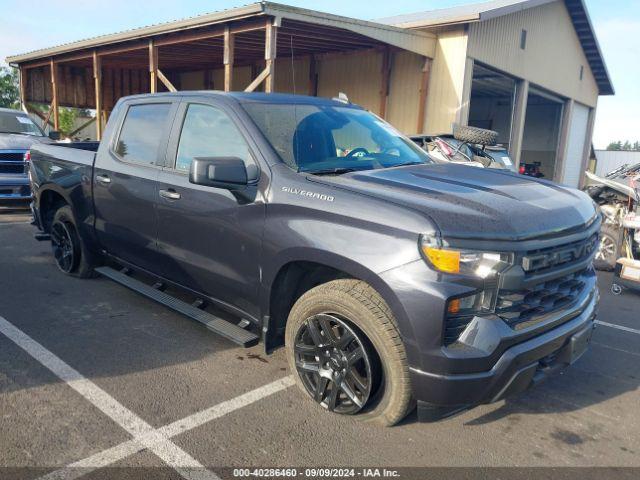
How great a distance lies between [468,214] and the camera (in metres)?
2.52

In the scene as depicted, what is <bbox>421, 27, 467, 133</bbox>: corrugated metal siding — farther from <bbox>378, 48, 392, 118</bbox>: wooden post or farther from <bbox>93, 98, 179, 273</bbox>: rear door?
<bbox>93, 98, 179, 273</bbox>: rear door

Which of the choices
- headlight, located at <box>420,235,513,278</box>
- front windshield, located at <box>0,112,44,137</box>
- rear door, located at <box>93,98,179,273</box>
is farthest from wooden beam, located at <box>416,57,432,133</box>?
headlight, located at <box>420,235,513,278</box>

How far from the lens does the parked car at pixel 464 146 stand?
9539mm

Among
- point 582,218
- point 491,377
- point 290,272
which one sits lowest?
point 491,377

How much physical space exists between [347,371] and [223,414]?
0.80 meters

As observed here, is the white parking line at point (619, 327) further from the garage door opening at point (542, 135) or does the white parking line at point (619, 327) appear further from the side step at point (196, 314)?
the garage door opening at point (542, 135)

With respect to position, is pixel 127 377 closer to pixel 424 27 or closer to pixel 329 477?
pixel 329 477

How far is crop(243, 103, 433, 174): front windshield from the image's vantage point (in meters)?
3.29

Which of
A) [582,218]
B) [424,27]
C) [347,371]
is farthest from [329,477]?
[424,27]

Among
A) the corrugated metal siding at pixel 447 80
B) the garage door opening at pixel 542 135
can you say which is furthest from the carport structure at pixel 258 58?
the garage door opening at pixel 542 135

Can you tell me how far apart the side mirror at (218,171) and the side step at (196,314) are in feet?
3.34

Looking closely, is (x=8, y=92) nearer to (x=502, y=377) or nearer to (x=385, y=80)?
(x=385, y=80)

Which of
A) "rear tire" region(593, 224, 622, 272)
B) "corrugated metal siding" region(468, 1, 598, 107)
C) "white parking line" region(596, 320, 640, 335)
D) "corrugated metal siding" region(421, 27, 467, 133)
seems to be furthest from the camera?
"corrugated metal siding" region(468, 1, 598, 107)

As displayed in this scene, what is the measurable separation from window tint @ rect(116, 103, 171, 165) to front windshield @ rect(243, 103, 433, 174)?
968 mm
